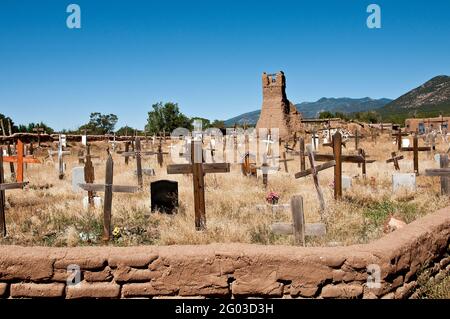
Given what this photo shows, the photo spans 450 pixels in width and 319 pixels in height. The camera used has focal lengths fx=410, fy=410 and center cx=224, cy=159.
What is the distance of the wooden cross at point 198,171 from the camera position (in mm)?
7136

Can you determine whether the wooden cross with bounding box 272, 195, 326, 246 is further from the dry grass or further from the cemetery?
the dry grass

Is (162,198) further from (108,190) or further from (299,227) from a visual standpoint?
(299,227)

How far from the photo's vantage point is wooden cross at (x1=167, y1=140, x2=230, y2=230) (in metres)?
7.14

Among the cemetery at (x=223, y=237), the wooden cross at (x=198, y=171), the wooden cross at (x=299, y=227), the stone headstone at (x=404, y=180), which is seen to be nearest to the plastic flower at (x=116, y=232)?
the cemetery at (x=223, y=237)

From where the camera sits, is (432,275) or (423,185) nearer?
(432,275)

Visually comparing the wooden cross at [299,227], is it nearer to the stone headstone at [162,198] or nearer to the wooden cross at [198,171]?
the wooden cross at [198,171]

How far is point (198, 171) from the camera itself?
24.5 feet

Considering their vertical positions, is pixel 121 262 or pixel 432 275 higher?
pixel 121 262

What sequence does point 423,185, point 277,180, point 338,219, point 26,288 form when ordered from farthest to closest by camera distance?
point 277,180, point 423,185, point 338,219, point 26,288

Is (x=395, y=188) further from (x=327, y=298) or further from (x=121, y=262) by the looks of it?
(x=121, y=262)

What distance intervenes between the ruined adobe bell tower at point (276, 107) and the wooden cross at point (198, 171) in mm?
32914
